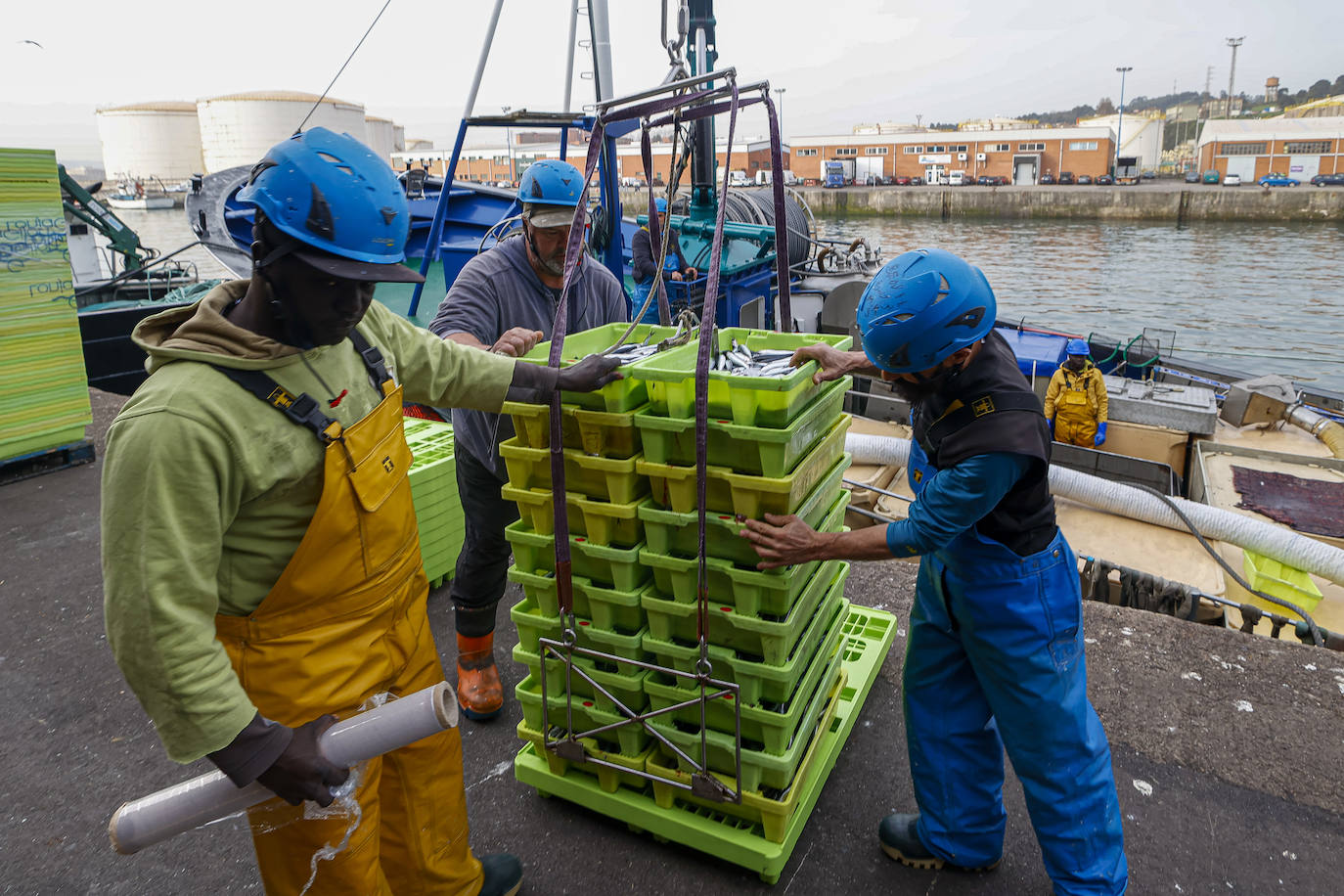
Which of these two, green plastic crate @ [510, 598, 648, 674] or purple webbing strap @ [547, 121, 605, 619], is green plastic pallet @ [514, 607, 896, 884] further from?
purple webbing strap @ [547, 121, 605, 619]

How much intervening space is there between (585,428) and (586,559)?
1.49ft

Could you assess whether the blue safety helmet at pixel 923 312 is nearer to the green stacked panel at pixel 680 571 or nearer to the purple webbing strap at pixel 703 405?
the green stacked panel at pixel 680 571

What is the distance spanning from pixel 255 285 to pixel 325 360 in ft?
0.76

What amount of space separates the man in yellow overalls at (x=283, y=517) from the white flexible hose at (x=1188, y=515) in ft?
18.9

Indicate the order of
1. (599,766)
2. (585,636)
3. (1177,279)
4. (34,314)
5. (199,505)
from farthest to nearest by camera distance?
(1177,279)
(34,314)
(599,766)
(585,636)
(199,505)

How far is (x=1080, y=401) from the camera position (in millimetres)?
9570

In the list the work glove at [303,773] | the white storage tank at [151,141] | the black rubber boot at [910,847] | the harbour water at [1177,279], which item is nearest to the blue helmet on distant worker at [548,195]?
the work glove at [303,773]

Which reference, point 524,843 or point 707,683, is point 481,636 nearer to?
point 524,843

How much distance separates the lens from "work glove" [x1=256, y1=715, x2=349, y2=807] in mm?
1673

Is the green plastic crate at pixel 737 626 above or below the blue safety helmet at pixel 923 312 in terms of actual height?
below

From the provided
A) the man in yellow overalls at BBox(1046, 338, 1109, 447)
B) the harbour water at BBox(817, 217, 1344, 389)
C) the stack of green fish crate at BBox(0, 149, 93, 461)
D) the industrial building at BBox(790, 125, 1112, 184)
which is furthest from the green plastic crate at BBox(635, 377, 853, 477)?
the industrial building at BBox(790, 125, 1112, 184)

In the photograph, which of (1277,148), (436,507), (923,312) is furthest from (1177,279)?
(923,312)

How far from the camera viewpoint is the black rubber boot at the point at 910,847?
259 cm

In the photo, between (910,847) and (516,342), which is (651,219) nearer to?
(516,342)
